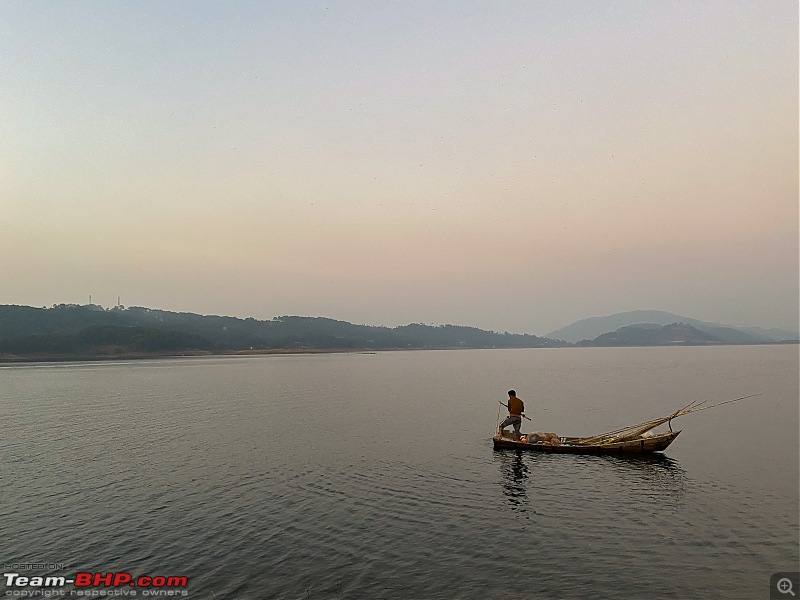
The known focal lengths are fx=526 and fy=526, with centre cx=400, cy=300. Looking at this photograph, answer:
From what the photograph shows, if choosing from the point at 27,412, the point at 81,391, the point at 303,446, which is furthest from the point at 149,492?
Answer: the point at 81,391

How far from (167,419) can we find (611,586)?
4484 centimetres

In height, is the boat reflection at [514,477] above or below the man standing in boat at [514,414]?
below

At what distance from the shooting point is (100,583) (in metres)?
14.9

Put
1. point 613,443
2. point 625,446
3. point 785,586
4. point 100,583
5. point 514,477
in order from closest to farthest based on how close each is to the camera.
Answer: point 785,586 → point 100,583 → point 514,477 → point 625,446 → point 613,443

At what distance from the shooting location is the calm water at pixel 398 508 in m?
15.2

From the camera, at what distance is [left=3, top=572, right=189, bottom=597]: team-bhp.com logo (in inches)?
569

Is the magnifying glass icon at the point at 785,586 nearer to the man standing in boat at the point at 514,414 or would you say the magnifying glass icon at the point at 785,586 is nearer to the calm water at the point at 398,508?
the calm water at the point at 398,508
